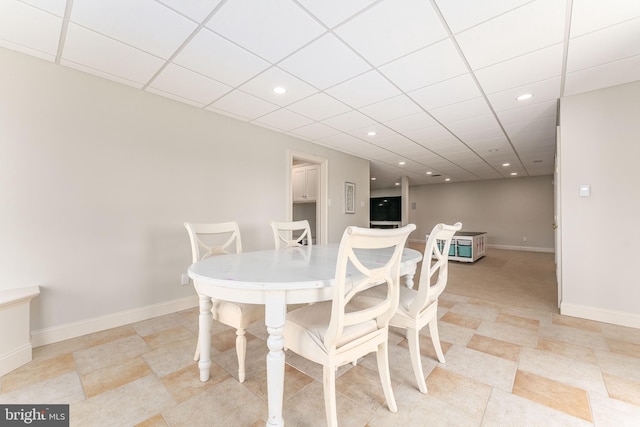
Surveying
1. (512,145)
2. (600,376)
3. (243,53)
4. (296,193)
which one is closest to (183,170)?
(243,53)

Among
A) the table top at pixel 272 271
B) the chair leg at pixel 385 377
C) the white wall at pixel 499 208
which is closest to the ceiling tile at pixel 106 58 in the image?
the table top at pixel 272 271

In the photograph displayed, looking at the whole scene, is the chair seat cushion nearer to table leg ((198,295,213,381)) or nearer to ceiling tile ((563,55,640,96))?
table leg ((198,295,213,381))

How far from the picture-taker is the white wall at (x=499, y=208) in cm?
805

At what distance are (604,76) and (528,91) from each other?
1.77 feet

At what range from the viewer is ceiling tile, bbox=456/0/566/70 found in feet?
5.30

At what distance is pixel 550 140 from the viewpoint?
4.32m

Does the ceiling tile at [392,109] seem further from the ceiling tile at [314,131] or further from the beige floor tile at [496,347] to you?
the beige floor tile at [496,347]

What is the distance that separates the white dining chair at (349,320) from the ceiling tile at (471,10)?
1.36 m

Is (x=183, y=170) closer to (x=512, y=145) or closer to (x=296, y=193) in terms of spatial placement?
(x=296, y=193)

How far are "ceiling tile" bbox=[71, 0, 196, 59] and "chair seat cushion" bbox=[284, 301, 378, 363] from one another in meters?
1.97

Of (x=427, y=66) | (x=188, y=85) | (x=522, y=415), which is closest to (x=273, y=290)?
(x=522, y=415)

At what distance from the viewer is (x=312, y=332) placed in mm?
1314

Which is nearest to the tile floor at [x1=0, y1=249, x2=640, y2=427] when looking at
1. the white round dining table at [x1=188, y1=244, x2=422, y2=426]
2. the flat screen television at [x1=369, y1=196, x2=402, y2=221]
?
the white round dining table at [x1=188, y1=244, x2=422, y2=426]

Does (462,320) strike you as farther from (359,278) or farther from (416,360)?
(359,278)
